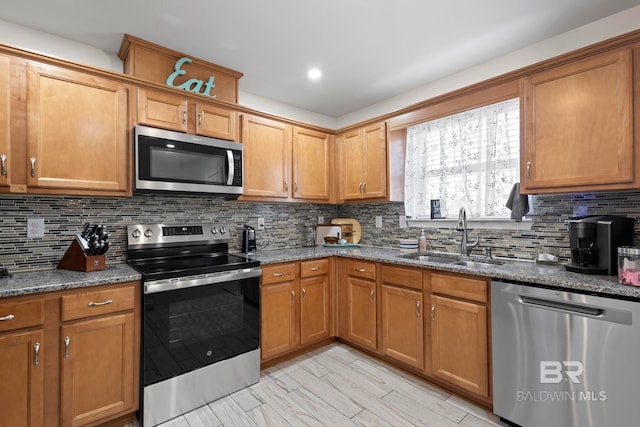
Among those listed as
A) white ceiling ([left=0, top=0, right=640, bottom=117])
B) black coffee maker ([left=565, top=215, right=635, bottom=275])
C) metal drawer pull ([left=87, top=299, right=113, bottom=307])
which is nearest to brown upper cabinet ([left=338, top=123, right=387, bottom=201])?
white ceiling ([left=0, top=0, right=640, bottom=117])

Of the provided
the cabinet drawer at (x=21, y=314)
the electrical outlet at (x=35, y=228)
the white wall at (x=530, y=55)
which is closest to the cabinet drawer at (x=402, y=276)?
the white wall at (x=530, y=55)

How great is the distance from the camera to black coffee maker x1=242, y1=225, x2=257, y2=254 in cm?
291

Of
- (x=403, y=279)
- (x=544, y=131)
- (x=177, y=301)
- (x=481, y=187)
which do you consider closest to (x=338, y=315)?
(x=403, y=279)

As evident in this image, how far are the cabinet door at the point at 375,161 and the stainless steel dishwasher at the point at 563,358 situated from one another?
1450mm

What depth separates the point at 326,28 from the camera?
6.80ft

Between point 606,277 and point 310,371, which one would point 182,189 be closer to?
point 310,371

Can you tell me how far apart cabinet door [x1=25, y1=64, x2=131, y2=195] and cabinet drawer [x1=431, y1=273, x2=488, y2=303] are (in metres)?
2.26

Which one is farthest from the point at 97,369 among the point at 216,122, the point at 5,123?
the point at 216,122

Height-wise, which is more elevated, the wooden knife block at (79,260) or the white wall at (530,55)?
the white wall at (530,55)

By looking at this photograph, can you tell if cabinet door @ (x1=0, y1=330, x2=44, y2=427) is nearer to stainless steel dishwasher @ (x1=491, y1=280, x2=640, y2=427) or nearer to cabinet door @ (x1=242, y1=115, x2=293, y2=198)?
cabinet door @ (x1=242, y1=115, x2=293, y2=198)

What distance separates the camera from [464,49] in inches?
91.6

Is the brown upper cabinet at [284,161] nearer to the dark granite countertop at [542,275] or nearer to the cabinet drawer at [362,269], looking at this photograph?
the dark granite countertop at [542,275]

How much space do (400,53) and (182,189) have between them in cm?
197

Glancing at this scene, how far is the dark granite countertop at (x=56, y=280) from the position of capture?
5.03 feet
